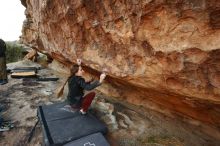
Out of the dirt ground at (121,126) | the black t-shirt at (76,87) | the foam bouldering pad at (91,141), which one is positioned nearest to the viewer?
the foam bouldering pad at (91,141)

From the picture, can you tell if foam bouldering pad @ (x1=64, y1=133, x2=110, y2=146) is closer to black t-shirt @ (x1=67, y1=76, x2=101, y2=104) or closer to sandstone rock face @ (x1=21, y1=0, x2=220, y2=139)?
black t-shirt @ (x1=67, y1=76, x2=101, y2=104)

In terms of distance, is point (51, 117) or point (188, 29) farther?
point (51, 117)

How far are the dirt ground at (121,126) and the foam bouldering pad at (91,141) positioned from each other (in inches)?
19.7

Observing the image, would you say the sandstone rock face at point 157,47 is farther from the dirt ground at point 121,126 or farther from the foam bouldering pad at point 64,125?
the foam bouldering pad at point 64,125

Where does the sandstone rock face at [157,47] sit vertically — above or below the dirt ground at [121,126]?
above

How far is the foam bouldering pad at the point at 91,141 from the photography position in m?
4.58

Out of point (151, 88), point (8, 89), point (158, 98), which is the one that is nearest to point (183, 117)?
point (158, 98)

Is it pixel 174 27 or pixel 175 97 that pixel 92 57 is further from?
pixel 174 27

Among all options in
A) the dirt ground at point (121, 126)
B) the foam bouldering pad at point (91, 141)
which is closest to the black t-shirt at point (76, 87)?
the dirt ground at point (121, 126)

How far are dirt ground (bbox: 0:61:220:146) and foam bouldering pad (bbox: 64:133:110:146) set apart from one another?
50cm

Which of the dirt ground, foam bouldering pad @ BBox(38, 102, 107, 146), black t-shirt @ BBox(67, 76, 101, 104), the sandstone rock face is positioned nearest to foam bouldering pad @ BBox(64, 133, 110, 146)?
foam bouldering pad @ BBox(38, 102, 107, 146)

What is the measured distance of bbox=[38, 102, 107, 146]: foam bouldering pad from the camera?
480 cm

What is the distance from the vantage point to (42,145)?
5109 millimetres

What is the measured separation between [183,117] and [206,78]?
1952 millimetres
